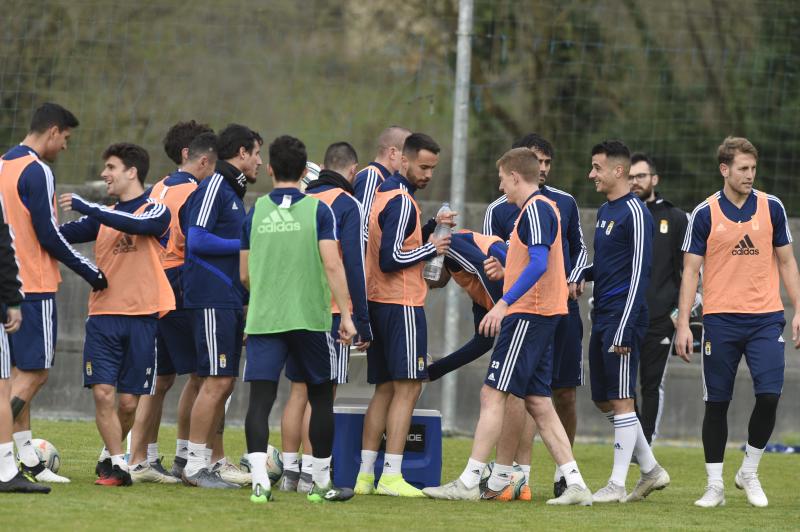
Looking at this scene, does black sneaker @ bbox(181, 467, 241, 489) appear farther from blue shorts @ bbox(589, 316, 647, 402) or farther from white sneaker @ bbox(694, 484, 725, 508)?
white sneaker @ bbox(694, 484, 725, 508)

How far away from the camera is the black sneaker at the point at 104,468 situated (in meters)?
9.36

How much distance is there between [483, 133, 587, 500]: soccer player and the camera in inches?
376

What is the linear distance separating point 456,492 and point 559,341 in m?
1.35

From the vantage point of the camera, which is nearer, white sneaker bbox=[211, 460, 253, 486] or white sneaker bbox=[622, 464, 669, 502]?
white sneaker bbox=[622, 464, 669, 502]

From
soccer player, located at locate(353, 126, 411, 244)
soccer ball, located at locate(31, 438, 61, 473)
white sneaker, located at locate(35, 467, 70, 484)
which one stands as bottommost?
white sneaker, located at locate(35, 467, 70, 484)

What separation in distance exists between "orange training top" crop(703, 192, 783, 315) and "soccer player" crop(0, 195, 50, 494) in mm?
4574

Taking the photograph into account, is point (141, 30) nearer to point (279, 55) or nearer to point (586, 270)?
point (279, 55)

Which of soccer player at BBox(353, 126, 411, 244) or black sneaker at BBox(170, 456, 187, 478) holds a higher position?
soccer player at BBox(353, 126, 411, 244)

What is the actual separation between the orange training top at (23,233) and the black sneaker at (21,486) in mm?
1259

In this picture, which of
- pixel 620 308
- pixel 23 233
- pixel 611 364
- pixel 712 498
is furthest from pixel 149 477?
pixel 712 498

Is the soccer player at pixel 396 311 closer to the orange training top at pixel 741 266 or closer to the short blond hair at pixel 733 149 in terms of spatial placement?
the orange training top at pixel 741 266

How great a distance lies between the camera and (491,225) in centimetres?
1033

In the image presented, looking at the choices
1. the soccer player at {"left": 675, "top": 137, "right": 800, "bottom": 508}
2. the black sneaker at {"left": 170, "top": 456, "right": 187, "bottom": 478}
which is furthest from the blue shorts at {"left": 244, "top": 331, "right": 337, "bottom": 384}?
the soccer player at {"left": 675, "top": 137, "right": 800, "bottom": 508}

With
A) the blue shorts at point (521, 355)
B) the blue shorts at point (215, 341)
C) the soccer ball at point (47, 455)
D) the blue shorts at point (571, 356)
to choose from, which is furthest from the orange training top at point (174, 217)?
the blue shorts at point (571, 356)
